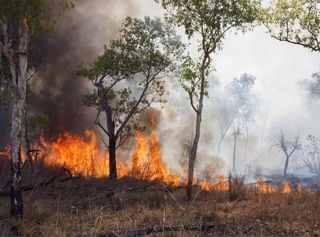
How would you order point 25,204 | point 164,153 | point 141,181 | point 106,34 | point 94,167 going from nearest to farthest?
point 25,204
point 141,181
point 94,167
point 106,34
point 164,153

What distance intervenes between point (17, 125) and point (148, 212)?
467 cm

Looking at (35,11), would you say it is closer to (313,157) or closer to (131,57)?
(131,57)

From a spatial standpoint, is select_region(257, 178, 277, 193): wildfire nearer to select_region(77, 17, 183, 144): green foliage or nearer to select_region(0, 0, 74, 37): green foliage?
select_region(77, 17, 183, 144): green foliage

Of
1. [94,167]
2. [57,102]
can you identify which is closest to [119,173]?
[94,167]

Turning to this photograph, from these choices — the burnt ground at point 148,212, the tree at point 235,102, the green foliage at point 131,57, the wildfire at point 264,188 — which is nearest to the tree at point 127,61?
the green foliage at point 131,57

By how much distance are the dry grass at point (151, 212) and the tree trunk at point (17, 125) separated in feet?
1.74

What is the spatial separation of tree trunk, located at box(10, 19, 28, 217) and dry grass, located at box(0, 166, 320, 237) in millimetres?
531

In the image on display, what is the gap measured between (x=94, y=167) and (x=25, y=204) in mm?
10179

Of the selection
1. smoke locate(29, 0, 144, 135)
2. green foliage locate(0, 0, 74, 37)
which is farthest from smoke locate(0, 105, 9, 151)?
green foliage locate(0, 0, 74, 37)

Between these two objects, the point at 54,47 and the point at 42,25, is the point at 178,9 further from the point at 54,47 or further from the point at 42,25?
the point at 54,47

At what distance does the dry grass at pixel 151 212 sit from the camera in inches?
384

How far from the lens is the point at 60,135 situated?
92.4ft

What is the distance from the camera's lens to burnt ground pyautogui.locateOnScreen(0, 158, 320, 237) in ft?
31.2

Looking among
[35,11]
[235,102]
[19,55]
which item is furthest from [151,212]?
[235,102]
